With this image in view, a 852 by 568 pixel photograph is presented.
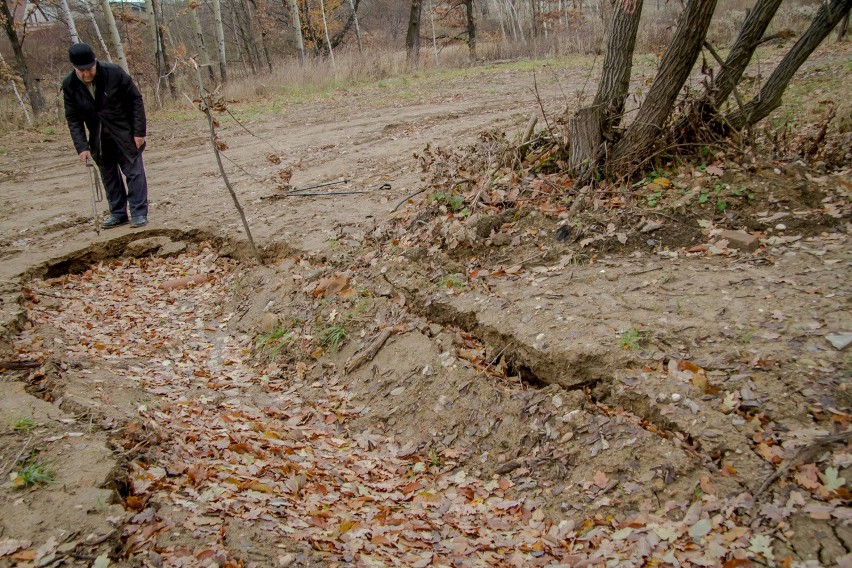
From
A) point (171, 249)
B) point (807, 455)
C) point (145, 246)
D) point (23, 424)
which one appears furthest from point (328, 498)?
point (145, 246)

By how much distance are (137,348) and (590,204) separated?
13.8 ft

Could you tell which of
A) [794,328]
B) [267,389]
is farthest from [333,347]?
[794,328]

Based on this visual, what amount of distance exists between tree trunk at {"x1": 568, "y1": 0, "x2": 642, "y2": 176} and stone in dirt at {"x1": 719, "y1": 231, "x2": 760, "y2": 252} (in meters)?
1.40

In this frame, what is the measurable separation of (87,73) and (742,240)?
6820 mm

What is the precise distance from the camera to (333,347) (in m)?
4.77

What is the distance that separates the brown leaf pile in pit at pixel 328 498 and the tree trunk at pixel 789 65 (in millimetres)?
4024

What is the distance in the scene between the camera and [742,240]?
437 centimetres

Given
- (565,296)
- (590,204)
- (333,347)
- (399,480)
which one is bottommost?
(399,480)

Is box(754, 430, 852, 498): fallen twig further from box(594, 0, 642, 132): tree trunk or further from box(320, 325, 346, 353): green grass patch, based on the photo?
box(594, 0, 642, 132): tree trunk

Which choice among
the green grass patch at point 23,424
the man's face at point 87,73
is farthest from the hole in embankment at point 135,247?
the green grass patch at point 23,424

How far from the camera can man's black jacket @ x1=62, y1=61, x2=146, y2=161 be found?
6.58 meters

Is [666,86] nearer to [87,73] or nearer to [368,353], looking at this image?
[368,353]

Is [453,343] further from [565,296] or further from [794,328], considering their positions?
[794,328]

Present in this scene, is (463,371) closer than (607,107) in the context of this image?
Yes
